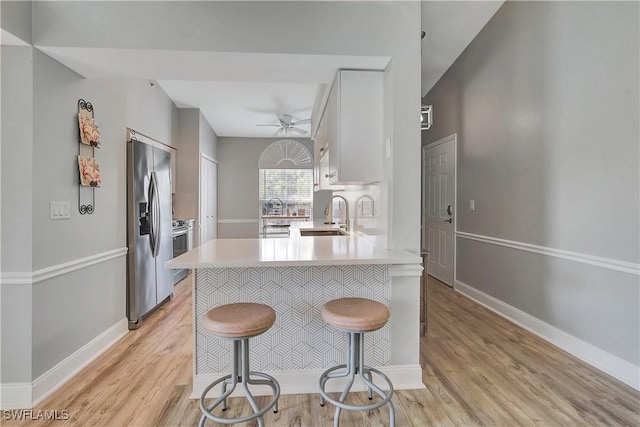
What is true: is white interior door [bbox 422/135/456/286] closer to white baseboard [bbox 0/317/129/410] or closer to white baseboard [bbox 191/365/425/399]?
white baseboard [bbox 191/365/425/399]

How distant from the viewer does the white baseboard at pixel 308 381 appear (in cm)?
196

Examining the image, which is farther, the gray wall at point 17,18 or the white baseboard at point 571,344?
the white baseboard at point 571,344

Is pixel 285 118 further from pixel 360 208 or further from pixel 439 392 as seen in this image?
pixel 439 392

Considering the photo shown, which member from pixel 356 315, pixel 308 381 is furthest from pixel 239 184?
pixel 356 315

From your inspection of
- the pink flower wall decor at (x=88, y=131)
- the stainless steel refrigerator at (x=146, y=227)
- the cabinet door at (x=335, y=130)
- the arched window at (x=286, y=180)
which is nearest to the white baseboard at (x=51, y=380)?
the stainless steel refrigerator at (x=146, y=227)

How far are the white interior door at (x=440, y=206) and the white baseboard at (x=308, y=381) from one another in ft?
8.34

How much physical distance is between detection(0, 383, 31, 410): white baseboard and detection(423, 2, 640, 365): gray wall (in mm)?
3757

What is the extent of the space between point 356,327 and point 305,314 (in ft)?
→ 1.67

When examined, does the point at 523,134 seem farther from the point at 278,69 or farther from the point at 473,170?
the point at 278,69

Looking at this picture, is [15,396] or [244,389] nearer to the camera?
[244,389]

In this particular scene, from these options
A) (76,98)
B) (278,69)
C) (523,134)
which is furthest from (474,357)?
(76,98)

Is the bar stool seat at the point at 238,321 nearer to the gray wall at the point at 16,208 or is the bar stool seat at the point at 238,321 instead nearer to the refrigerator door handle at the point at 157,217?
the gray wall at the point at 16,208

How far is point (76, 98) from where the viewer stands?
2.28 metres

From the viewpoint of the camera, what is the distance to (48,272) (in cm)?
200
